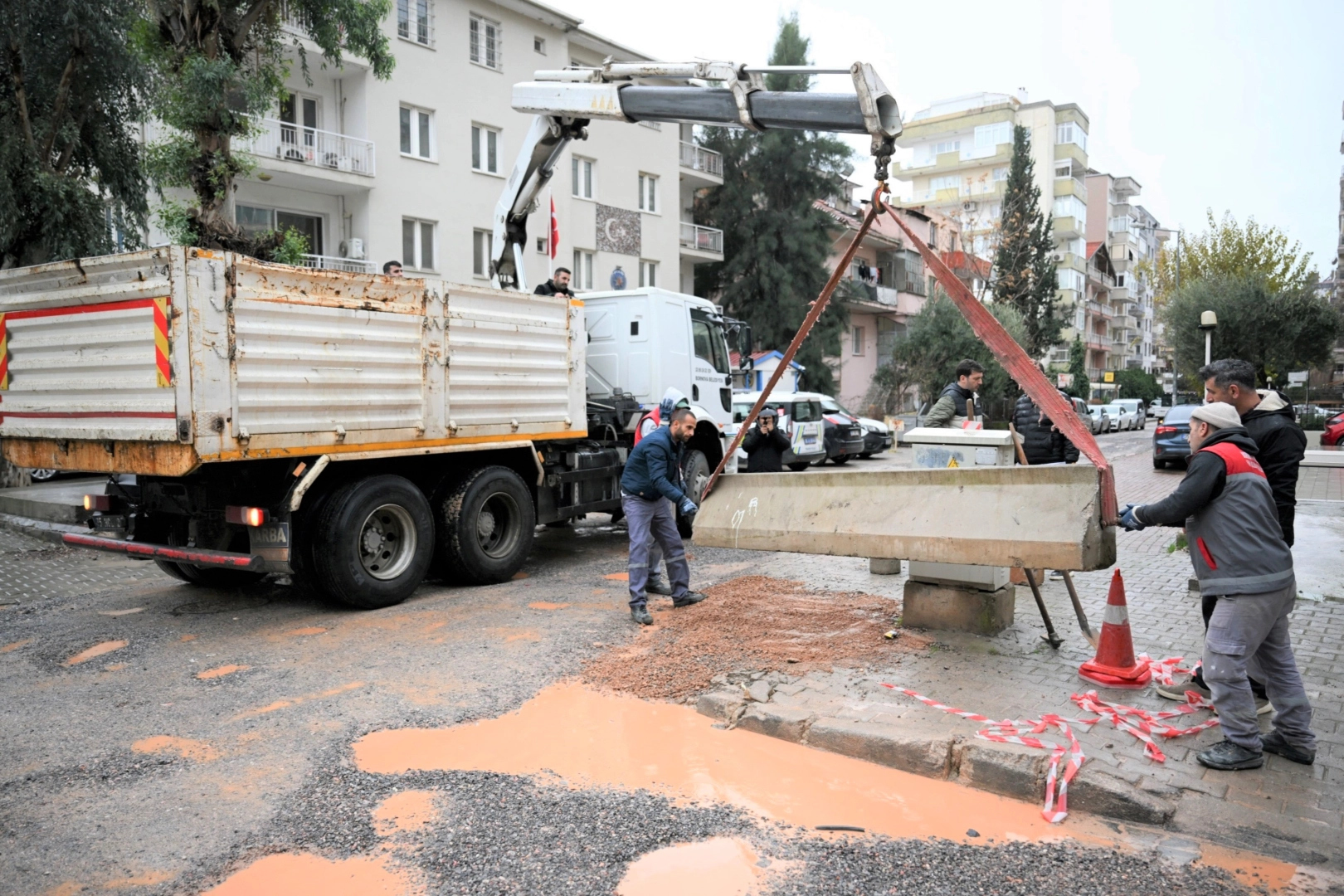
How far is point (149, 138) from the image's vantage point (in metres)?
17.5

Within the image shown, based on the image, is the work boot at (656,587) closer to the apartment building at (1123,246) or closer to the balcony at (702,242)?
the balcony at (702,242)

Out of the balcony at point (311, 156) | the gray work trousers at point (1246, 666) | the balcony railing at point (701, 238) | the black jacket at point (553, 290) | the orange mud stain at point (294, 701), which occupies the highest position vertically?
the balcony railing at point (701, 238)

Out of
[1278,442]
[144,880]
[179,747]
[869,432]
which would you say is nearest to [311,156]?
[869,432]

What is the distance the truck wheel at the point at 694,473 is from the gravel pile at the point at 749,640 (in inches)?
123

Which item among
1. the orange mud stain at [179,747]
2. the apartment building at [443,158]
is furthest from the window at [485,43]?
the orange mud stain at [179,747]

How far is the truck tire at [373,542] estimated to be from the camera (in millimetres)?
6875

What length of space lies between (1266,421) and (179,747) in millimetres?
6028

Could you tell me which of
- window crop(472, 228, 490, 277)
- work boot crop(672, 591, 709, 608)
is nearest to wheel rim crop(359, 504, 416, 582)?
work boot crop(672, 591, 709, 608)

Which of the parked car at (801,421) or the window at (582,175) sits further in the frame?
the window at (582,175)

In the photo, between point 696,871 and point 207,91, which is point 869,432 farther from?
point 696,871

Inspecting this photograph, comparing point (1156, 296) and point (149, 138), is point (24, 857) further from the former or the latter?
point (1156, 296)

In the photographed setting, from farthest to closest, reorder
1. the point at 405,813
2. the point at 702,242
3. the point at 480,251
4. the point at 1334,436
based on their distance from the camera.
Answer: the point at 702,242, the point at 1334,436, the point at 480,251, the point at 405,813

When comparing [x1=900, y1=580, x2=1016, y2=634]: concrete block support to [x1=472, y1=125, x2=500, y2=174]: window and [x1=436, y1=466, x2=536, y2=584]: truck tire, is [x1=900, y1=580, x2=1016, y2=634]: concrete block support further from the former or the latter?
[x1=472, y1=125, x2=500, y2=174]: window

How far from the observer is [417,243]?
2233 centimetres
